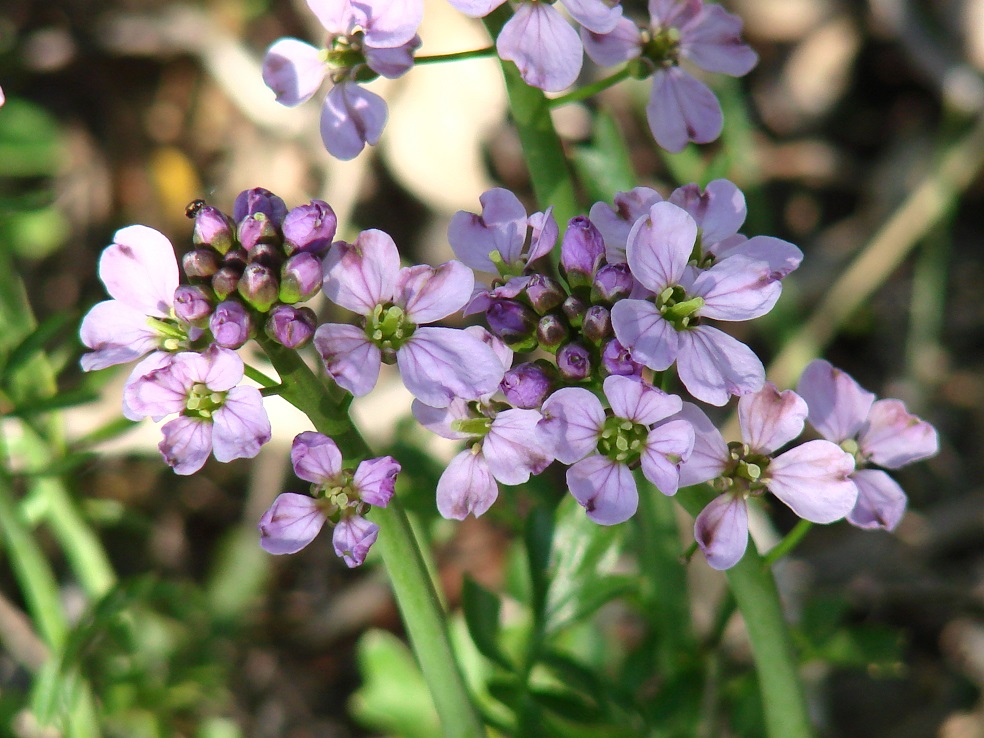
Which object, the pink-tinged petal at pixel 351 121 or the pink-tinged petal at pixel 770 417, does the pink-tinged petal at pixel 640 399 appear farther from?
the pink-tinged petal at pixel 351 121

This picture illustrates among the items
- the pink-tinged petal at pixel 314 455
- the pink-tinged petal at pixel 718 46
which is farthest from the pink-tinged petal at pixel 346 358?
the pink-tinged petal at pixel 718 46

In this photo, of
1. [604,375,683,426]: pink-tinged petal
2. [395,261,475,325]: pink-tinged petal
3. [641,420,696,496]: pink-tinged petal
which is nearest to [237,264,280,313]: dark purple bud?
[395,261,475,325]: pink-tinged petal

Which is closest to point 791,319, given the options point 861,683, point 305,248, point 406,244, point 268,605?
point 861,683

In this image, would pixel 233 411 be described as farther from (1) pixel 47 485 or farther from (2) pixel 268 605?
(2) pixel 268 605

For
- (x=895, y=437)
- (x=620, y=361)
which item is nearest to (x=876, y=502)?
(x=895, y=437)

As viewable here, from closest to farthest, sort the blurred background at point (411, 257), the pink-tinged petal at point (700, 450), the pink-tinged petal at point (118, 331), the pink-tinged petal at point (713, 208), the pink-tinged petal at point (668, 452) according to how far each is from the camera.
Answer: the pink-tinged petal at point (668, 452) → the pink-tinged petal at point (700, 450) → the pink-tinged petal at point (118, 331) → the pink-tinged petal at point (713, 208) → the blurred background at point (411, 257)

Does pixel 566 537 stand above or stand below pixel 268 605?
above

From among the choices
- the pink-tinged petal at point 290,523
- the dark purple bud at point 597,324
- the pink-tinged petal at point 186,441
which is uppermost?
the dark purple bud at point 597,324
